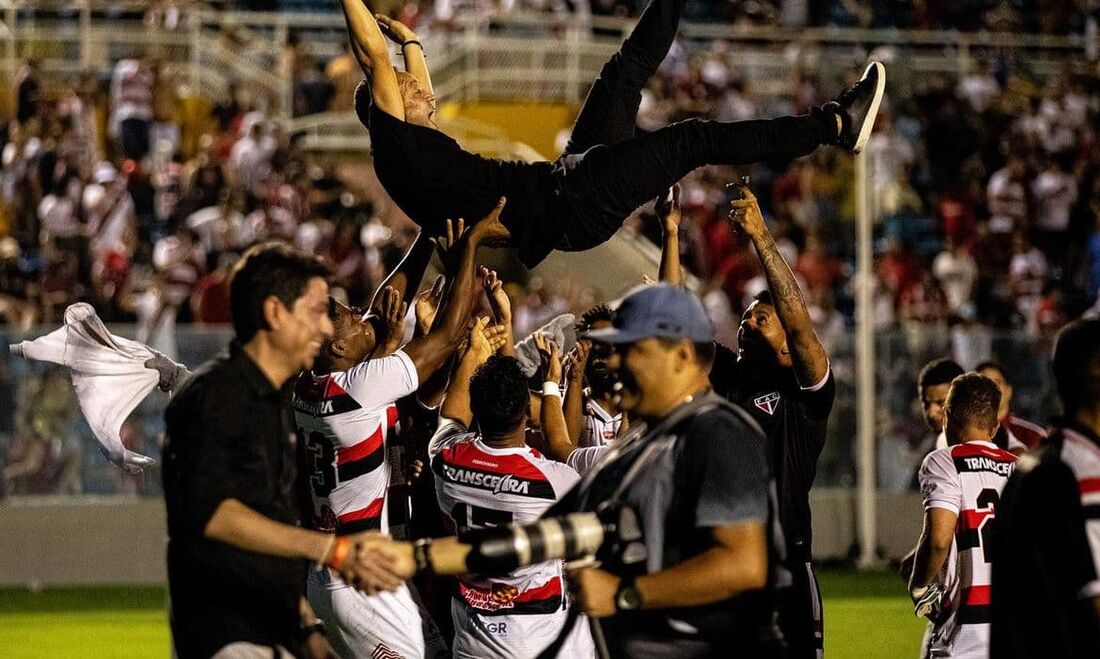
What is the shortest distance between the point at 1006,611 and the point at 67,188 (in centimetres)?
1582

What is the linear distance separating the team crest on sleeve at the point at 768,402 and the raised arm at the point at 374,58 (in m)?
1.96

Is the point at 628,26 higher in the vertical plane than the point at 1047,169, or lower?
higher

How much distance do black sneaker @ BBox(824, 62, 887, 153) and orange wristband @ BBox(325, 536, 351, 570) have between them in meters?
3.66

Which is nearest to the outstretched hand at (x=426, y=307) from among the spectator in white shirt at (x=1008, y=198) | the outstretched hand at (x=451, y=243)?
the outstretched hand at (x=451, y=243)

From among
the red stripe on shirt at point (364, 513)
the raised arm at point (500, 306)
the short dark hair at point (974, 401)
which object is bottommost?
the red stripe on shirt at point (364, 513)

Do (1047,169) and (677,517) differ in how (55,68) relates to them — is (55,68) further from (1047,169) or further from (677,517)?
(677,517)

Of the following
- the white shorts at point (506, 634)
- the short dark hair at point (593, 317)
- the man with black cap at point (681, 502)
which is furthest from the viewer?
the white shorts at point (506, 634)

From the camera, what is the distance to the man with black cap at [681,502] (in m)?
4.75

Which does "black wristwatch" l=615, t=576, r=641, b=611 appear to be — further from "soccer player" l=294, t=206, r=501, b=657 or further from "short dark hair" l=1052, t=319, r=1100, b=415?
"soccer player" l=294, t=206, r=501, b=657

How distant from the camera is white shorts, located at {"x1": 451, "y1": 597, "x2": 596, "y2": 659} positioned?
23.9 ft

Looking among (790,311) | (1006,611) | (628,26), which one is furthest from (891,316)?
(1006,611)

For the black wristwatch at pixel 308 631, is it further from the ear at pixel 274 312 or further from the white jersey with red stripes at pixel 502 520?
the white jersey with red stripes at pixel 502 520

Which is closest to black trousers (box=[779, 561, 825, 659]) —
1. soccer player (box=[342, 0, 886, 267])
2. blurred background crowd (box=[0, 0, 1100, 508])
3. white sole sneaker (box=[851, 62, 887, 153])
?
soccer player (box=[342, 0, 886, 267])

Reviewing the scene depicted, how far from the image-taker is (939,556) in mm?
7254
